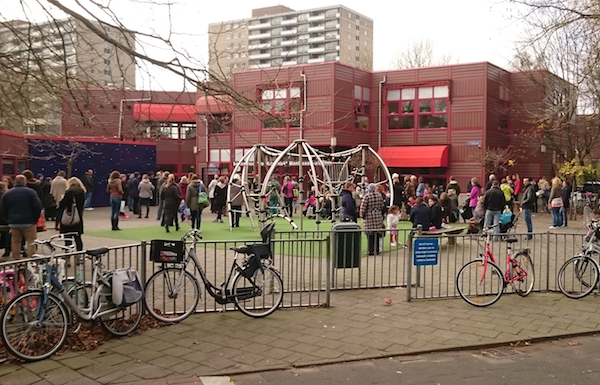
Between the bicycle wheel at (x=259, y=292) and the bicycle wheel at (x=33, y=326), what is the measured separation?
6.89 ft

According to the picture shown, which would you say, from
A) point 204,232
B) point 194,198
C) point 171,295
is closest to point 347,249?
point 171,295

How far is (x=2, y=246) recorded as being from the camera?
37.5 feet

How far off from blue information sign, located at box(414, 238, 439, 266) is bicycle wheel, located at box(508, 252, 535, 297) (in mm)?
1187

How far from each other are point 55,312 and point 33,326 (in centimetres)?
23

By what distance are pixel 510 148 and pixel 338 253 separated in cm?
2616

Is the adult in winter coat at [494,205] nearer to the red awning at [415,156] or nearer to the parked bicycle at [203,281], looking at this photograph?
the parked bicycle at [203,281]

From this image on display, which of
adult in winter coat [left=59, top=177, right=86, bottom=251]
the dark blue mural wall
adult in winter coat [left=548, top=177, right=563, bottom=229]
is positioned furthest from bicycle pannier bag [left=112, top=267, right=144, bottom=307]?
the dark blue mural wall

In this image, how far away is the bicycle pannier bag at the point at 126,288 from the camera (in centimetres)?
586

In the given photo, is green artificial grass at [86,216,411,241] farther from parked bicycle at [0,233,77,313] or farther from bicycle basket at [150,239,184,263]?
parked bicycle at [0,233,77,313]

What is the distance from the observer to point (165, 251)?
6.46 m

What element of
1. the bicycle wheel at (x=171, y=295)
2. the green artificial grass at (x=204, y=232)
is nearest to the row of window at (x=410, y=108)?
the green artificial grass at (x=204, y=232)

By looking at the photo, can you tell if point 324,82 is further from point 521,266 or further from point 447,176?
point 521,266

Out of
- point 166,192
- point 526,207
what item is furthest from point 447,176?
point 166,192

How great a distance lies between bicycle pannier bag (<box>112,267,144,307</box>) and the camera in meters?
5.86
